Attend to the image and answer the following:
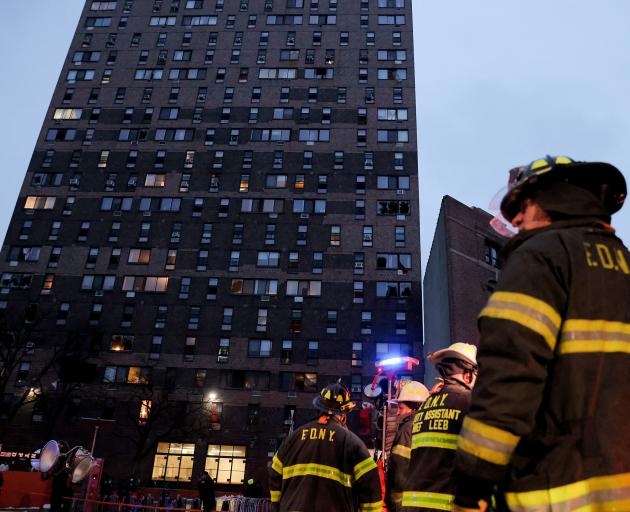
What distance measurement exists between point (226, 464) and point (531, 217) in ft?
143

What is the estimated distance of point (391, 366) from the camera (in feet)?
59.7

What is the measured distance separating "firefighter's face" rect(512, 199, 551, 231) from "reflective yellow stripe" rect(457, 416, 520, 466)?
0.95m

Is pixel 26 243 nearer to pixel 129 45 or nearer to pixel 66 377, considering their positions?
pixel 66 377

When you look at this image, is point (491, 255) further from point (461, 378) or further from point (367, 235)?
point (461, 378)

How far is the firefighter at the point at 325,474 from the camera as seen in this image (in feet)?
16.2

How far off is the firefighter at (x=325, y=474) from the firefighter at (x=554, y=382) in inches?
127

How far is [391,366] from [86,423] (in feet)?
113

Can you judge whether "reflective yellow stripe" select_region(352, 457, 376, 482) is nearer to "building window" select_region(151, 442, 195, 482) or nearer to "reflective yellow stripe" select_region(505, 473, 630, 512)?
"reflective yellow stripe" select_region(505, 473, 630, 512)

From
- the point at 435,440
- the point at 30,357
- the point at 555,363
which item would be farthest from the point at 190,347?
the point at 555,363

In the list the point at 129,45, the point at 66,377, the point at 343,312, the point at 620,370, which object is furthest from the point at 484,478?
the point at 129,45

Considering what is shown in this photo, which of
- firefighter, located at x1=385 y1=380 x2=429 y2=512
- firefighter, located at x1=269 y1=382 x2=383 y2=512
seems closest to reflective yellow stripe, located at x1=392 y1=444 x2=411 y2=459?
firefighter, located at x1=385 y1=380 x2=429 y2=512

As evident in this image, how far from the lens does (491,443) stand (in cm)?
187

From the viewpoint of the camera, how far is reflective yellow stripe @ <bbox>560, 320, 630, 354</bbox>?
2.01m

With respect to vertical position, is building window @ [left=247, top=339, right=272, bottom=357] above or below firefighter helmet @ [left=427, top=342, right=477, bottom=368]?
above
